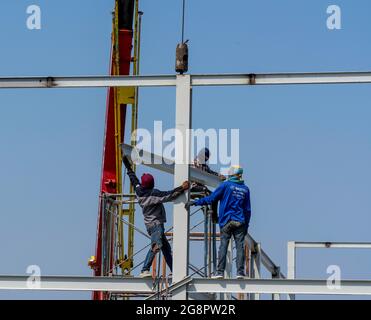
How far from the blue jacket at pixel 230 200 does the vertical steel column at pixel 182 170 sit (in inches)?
19.1

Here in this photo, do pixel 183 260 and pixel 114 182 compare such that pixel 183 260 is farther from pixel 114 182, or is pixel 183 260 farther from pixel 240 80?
pixel 114 182

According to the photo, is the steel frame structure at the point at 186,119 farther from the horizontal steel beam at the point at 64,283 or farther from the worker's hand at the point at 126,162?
the worker's hand at the point at 126,162

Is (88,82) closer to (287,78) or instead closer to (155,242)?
(155,242)

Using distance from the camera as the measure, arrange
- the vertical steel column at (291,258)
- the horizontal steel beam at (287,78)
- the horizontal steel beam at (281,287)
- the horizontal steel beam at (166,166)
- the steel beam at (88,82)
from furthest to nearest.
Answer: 1. the vertical steel column at (291,258)
2. the horizontal steel beam at (166,166)
3. the steel beam at (88,82)
4. the horizontal steel beam at (287,78)
5. the horizontal steel beam at (281,287)

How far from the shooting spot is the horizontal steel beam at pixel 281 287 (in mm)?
17672

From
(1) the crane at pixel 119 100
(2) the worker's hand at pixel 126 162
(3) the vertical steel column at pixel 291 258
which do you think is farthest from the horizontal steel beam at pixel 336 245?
(2) the worker's hand at pixel 126 162

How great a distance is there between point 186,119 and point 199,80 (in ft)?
2.27

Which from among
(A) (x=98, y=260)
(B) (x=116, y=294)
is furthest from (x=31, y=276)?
(A) (x=98, y=260)

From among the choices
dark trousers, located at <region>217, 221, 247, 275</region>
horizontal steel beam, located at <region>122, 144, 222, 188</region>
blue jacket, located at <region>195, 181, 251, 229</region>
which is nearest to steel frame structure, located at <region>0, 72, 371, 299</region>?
blue jacket, located at <region>195, 181, 251, 229</region>

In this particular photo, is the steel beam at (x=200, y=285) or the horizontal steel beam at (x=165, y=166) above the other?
the horizontal steel beam at (x=165, y=166)

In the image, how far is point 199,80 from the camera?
61.4 ft

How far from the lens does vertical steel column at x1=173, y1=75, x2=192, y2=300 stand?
59.6ft
